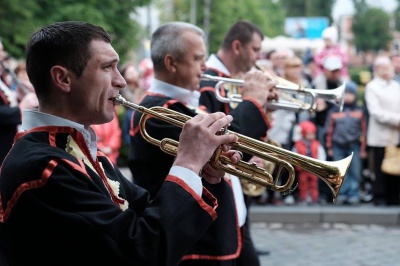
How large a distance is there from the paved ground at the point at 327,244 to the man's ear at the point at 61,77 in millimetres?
4770

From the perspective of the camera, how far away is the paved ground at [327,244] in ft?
23.3

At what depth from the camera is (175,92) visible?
13.9ft

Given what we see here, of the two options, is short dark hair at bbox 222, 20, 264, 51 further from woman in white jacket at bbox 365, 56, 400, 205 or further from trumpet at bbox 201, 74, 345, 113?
woman in white jacket at bbox 365, 56, 400, 205

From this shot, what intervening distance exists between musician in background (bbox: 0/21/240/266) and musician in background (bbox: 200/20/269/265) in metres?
1.38

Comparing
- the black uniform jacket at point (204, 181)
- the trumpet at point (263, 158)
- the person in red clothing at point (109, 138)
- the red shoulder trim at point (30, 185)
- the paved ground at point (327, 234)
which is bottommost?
the paved ground at point (327, 234)

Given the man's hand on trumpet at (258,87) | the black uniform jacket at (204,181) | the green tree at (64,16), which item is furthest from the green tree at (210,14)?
the black uniform jacket at (204,181)

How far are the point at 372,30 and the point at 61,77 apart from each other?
7249 cm

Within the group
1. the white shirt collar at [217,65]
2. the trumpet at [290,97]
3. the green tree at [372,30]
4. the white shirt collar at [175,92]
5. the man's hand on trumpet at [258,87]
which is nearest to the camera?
the white shirt collar at [175,92]

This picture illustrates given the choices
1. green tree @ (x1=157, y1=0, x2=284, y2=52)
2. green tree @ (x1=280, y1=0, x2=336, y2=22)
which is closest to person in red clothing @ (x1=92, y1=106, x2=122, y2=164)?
green tree @ (x1=157, y1=0, x2=284, y2=52)

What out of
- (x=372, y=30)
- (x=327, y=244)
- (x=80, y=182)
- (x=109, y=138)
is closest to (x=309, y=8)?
(x=372, y=30)

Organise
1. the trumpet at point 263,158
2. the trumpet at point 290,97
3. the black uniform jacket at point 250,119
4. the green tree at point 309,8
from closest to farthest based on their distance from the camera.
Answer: the trumpet at point 263,158
the black uniform jacket at point 250,119
the trumpet at point 290,97
the green tree at point 309,8

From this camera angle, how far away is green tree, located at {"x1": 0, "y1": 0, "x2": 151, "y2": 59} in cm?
1443

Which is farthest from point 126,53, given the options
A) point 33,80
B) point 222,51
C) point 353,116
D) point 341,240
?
point 33,80

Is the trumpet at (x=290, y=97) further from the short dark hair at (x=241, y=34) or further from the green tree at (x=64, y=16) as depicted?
the green tree at (x=64, y=16)
